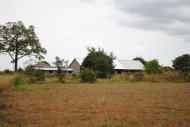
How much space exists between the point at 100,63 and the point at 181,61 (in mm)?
31432

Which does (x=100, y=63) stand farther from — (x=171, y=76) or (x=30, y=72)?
(x=30, y=72)

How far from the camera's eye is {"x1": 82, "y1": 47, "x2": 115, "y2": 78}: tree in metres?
54.5

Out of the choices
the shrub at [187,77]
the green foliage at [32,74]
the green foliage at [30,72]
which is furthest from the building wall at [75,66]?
the green foliage at [30,72]

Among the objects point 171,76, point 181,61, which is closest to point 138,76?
point 171,76

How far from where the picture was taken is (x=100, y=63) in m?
54.3

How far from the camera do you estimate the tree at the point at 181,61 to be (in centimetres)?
7603

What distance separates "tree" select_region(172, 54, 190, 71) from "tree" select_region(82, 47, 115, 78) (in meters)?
26.5

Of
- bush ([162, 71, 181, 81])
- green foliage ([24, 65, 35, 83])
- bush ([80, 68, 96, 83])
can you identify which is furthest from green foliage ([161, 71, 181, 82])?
green foliage ([24, 65, 35, 83])

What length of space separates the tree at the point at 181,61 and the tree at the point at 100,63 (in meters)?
26.5

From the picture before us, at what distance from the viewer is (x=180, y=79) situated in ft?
147

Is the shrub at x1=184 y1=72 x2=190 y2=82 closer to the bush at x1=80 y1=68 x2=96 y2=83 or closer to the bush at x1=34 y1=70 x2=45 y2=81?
the bush at x1=80 y1=68 x2=96 y2=83

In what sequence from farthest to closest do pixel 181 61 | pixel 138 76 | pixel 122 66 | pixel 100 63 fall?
pixel 181 61, pixel 122 66, pixel 100 63, pixel 138 76

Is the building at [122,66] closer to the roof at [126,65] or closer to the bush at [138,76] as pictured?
the roof at [126,65]

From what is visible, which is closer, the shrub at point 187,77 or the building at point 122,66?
the shrub at point 187,77
